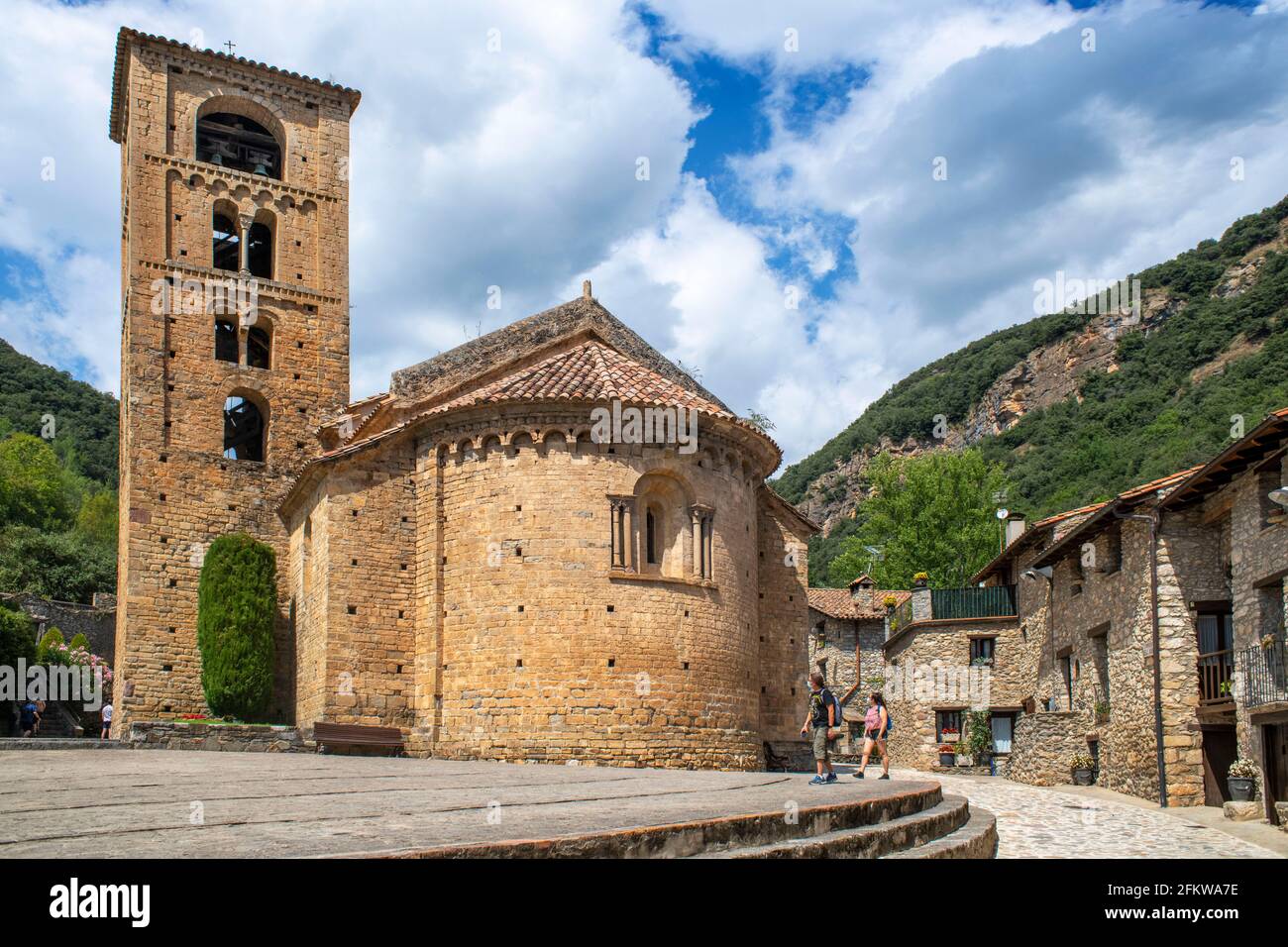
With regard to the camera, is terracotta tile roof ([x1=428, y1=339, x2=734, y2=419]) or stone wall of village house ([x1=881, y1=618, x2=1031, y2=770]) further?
stone wall of village house ([x1=881, y1=618, x2=1031, y2=770])

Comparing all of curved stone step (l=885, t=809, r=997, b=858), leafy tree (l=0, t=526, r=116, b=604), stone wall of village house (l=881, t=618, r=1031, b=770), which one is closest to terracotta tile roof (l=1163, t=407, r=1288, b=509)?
curved stone step (l=885, t=809, r=997, b=858)

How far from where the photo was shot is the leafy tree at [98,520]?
6875 cm

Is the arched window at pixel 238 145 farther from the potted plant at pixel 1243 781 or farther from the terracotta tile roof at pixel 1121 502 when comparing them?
the potted plant at pixel 1243 781

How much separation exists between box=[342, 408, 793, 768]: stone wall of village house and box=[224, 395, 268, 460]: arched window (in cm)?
880

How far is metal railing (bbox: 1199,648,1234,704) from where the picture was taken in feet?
64.7

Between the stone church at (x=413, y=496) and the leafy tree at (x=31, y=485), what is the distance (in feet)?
135

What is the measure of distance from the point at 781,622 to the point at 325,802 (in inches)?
700

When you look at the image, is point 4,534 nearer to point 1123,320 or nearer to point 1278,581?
point 1278,581

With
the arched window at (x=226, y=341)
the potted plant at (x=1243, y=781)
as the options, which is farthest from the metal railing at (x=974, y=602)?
the arched window at (x=226, y=341)

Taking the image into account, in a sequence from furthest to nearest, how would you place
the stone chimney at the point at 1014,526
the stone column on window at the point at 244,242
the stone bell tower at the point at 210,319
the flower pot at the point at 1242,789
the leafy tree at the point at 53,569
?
the leafy tree at the point at 53,569 → the stone chimney at the point at 1014,526 → the stone column on window at the point at 244,242 → the stone bell tower at the point at 210,319 → the flower pot at the point at 1242,789

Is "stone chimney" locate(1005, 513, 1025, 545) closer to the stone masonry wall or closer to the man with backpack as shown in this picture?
the stone masonry wall

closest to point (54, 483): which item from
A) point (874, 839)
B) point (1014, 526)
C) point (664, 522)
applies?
point (1014, 526)

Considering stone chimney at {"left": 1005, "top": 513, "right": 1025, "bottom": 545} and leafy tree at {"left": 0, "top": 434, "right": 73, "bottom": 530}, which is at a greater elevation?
leafy tree at {"left": 0, "top": 434, "right": 73, "bottom": 530}
